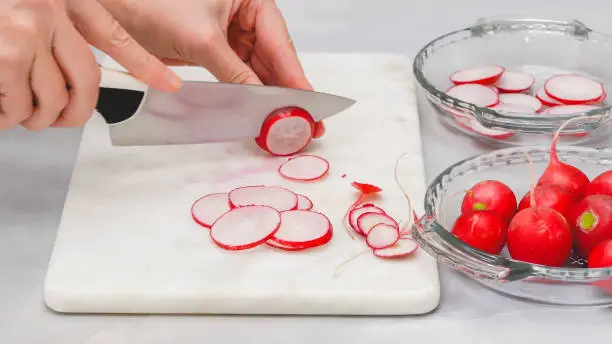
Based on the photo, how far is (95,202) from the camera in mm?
1882

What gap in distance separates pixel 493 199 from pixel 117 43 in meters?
0.76

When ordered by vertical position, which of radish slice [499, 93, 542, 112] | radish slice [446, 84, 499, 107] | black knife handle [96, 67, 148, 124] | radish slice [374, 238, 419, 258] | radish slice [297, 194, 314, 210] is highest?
black knife handle [96, 67, 148, 124]

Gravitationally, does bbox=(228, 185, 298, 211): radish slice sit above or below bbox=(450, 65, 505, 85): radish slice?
above

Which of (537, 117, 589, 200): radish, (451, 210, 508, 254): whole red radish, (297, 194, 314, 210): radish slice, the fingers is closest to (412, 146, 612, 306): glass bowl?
(451, 210, 508, 254): whole red radish

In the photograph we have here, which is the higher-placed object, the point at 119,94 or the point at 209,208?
the point at 119,94

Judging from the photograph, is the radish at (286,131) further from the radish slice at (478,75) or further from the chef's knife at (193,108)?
the radish slice at (478,75)

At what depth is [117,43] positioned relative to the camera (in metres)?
1.80

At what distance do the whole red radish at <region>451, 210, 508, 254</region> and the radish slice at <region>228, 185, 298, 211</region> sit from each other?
36 cm

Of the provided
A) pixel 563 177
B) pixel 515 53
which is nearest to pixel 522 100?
pixel 515 53

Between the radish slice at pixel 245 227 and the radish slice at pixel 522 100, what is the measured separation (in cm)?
71

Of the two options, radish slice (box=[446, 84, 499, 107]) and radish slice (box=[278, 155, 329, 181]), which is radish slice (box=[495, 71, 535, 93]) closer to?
radish slice (box=[446, 84, 499, 107])

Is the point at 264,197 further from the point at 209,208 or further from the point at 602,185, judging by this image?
the point at 602,185

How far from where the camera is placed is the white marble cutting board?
1635mm

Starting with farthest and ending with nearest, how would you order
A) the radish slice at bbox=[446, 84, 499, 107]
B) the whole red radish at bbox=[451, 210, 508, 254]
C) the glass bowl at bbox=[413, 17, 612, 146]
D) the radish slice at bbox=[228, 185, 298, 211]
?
the glass bowl at bbox=[413, 17, 612, 146]
the radish slice at bbox=[446, 84, 499, 107]
the radish slice at bbox=[228, 185, 298, 211]
the whole red radish at bbox=[451, 210, 508, 254]
